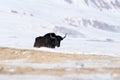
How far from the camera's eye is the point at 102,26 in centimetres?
18562

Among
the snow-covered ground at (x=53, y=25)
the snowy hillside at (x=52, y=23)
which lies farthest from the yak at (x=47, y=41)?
the snowy hillside at (x=52, y=23)

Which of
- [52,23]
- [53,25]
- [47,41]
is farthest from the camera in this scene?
[52,23]

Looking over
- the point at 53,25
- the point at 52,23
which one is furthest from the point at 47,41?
the point at 52,23

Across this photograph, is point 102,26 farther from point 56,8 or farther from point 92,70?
point 92,70

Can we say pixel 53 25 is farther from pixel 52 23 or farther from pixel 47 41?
pixel 47 41

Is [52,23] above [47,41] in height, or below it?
above

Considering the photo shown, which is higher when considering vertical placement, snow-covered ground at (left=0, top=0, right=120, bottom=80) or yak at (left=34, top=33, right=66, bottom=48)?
snow-covered ground at (left=0, top=0, right=120, bottom=80)

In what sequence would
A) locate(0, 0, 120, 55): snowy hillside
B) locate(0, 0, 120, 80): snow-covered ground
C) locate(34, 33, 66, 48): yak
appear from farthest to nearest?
locate(0, 0, 120, 55): snowy hillside → locate(0, 0, 120, 80): snow-covered ground → locate(34, 33, 66, 48): yak

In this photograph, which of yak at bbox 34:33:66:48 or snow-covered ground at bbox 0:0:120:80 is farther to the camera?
snow-covered ground at bbox 0:0:120:80

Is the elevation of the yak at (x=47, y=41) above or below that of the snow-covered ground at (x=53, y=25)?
below

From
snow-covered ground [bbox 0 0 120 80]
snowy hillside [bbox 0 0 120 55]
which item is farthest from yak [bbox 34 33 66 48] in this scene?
snowy hillside [bbox 0 0 120 55]

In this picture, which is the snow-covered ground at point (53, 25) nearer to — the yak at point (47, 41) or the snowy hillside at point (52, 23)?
the snowy hillside at point (52, 23)

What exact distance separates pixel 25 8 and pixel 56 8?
25136 mm

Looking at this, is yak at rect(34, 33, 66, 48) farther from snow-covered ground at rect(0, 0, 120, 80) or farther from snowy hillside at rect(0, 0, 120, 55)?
snowy hillside at rect(0, 0, 120, 55)
